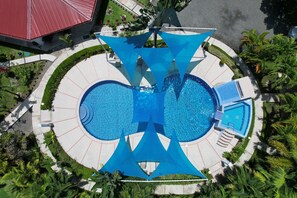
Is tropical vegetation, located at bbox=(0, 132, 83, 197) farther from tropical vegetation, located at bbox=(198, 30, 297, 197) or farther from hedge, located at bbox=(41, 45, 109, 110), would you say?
tropical vegetation, located at bbox=(198, 30, 297, 197)

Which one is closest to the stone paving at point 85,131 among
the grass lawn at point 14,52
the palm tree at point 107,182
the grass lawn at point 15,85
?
the palm tree at point 107,182

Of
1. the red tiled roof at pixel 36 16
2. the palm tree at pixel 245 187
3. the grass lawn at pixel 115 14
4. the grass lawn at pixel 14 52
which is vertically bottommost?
the palm tree at pixel 245 187

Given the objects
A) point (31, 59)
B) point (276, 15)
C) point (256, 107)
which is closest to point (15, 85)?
point (31, 59)

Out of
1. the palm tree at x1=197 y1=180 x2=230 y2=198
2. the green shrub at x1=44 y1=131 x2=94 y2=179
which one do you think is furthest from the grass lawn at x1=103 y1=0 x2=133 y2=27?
the palm tree at x1=197 y1=180 x2=230 y2=198

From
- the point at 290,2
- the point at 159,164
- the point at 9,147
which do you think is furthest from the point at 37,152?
the point at 290,2

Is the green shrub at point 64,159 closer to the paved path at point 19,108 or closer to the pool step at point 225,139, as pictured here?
the paved path at point 19,108
